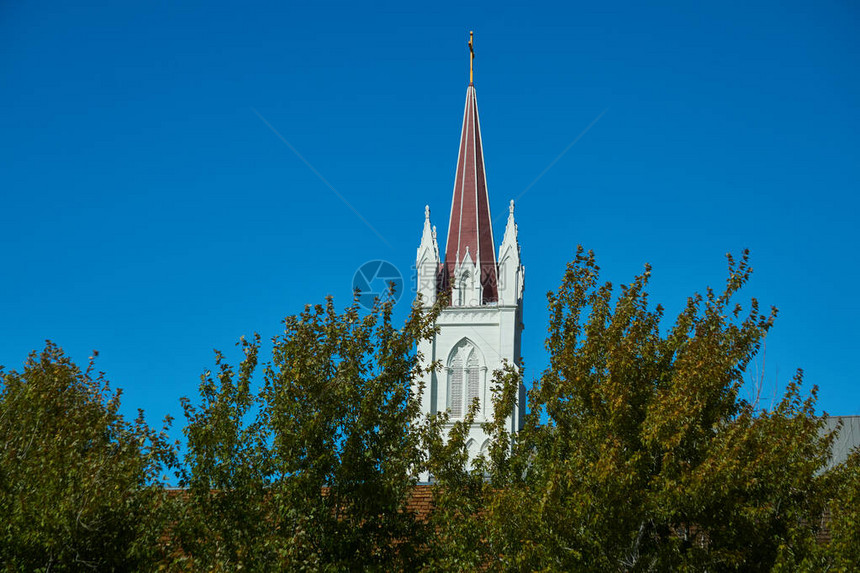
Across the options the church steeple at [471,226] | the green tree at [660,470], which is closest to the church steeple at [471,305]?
the church steeple at [471,226]

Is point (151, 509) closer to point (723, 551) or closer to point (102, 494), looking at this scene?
point (102, 494)

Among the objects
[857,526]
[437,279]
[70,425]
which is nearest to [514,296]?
[437,279]

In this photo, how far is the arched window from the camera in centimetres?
5656

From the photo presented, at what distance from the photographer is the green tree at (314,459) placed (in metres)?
15.0

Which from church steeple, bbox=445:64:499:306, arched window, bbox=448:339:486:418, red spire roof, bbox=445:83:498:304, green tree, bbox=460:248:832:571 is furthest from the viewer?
red spire roof, bbox=445:83:498:304

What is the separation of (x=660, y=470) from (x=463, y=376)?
41741mm

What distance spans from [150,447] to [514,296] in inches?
1686

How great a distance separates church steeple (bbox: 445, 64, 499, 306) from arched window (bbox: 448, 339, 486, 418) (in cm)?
308

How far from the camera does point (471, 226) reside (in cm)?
6084

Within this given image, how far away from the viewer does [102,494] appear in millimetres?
16688

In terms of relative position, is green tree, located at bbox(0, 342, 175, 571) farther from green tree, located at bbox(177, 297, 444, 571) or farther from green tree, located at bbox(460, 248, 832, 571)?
green tree, located at bbox(460, 248, 832, 571)

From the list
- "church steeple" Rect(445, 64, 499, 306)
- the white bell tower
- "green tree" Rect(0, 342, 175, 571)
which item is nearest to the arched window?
the white bell tower

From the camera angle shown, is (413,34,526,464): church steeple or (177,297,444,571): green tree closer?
(177,297,444,571): green tree

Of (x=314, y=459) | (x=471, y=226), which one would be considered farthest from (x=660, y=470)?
(x=471, y=226)
